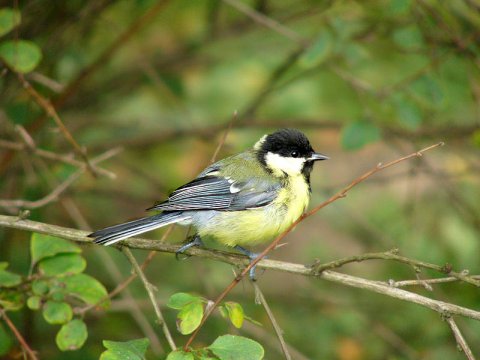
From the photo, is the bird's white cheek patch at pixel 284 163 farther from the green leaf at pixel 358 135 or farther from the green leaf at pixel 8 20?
A: the green leaf at pixel 8 20

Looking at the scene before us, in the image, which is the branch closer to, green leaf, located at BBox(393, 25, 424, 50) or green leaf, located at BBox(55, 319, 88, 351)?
green leaf, located at BBox(55, 319, 88, 351)

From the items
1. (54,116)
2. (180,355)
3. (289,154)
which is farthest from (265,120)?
(180,355)

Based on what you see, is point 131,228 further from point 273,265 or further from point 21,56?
point 21,56

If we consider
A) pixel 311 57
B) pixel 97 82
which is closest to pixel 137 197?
pixel 97 82

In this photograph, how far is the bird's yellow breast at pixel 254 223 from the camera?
286 cm

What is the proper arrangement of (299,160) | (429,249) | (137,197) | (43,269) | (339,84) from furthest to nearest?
(339,84) → (137,197) → (429,249) → (299,160) → (43,269)

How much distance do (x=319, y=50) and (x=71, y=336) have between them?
1.66 metres

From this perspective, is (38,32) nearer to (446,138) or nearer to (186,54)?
(186,54)

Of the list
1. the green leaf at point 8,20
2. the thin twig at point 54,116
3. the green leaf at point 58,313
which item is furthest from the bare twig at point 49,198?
the green leaf at point 8,20

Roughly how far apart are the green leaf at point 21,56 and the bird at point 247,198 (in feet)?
2.42

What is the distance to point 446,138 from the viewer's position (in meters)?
3.89

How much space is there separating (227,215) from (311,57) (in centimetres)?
81

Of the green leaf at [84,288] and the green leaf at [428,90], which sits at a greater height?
the green leaf at [428,90]

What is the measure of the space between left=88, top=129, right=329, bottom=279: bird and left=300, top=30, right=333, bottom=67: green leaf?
1.14 feet
